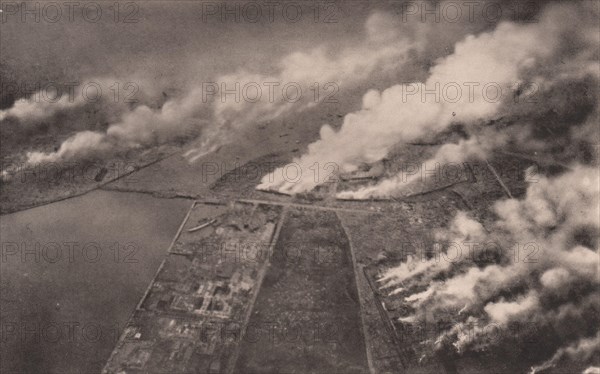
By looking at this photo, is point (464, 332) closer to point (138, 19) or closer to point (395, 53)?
point (395, 53)

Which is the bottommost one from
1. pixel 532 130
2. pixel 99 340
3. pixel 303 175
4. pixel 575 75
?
pixel 99 340

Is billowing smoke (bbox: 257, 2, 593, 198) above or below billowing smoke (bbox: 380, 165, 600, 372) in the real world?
above

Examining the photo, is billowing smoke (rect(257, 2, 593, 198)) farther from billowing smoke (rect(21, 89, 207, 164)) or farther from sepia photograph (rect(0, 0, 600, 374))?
billowing smoke (rect(21, 89, 207, 164))

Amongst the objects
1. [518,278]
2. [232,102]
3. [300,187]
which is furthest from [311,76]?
[518,278]

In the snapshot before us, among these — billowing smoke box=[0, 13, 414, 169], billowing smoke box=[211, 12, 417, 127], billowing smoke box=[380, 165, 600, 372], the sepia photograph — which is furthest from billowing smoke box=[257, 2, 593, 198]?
billowing smoke box=[380, 165, 600, 372]

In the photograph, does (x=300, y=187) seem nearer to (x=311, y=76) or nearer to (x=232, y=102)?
(x=232, y=102)

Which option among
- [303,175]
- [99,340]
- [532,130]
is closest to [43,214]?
[99,340]
